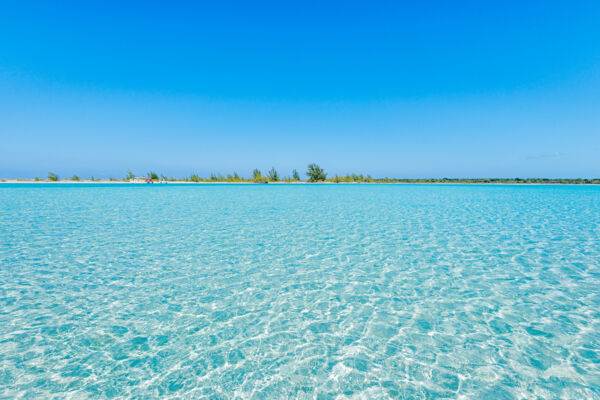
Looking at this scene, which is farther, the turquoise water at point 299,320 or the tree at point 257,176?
the tree at point 257,176

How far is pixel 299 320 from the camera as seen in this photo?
407cm

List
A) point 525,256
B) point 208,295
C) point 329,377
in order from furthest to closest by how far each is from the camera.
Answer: point 525,256 < point 208,295 < point 329,377

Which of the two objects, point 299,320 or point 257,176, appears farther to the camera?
point 257,176

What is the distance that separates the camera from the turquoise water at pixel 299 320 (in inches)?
113

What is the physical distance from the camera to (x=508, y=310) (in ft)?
14.0

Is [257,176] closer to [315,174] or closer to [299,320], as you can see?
[315,174]

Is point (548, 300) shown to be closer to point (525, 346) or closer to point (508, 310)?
point (508, 310)

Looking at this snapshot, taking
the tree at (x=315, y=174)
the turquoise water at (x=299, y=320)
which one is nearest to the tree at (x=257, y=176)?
the tree at (x=315, y=174)

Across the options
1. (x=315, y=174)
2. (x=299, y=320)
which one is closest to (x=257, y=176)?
(x=315, y=174)

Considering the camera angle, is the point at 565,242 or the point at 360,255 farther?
the point at 565,242

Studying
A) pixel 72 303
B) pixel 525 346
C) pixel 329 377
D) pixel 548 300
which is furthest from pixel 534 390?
pixel 72 303

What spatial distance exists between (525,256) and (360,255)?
4320 millimetres

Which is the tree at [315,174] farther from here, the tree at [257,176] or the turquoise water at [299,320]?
the turquoise water at [299,320]

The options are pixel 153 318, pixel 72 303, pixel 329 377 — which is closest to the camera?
pixel 329 377
